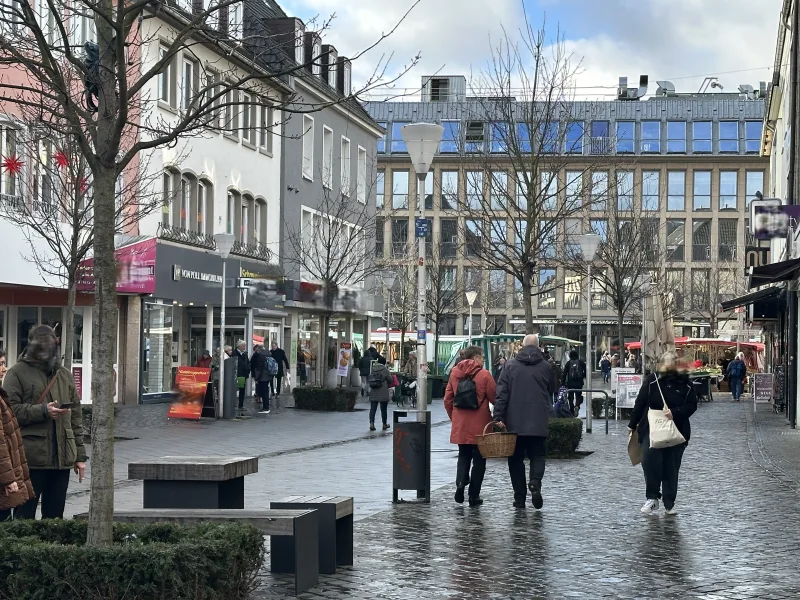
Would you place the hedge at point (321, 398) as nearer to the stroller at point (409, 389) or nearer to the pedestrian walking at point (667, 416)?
the stroller at point (409, 389)

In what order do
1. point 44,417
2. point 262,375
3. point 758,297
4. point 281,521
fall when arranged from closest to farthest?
point 281,521 < point 44,417 < point 758,297 < point 262,375

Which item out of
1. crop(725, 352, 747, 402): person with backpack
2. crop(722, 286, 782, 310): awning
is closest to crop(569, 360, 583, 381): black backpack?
crop(722, 286, 782, 310): awning

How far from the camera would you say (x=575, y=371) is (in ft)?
113

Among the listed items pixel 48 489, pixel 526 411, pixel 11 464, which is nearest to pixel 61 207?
pixel 526 411

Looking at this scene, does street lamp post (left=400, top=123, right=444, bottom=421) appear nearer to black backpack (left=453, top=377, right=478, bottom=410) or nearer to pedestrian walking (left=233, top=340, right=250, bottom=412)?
black backpack (left=453, top=377, right=478, bottom=410)

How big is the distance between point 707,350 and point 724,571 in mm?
49851

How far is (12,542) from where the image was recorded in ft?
23.1

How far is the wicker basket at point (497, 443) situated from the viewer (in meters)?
13.1

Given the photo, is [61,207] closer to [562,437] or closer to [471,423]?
[562,437]

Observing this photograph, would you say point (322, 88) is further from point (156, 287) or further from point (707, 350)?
point (707, 350)

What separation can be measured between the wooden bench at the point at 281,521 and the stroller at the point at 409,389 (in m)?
31.9

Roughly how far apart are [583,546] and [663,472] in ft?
8.79

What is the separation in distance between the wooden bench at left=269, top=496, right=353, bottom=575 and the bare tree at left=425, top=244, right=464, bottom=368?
4153 centimetres

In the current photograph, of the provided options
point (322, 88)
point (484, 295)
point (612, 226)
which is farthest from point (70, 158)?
point (484, 295)
